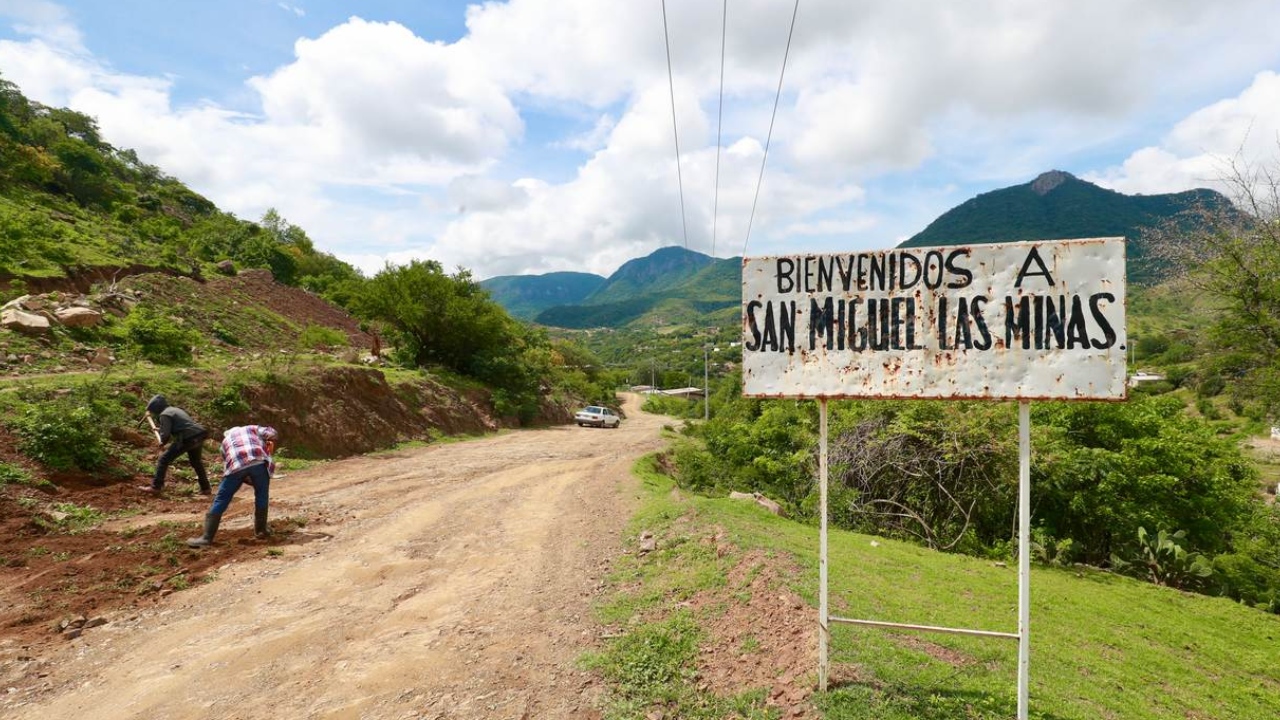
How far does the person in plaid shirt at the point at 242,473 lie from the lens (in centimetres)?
732

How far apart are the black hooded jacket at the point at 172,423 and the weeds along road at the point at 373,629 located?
1425 millimetres

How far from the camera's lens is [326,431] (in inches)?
620

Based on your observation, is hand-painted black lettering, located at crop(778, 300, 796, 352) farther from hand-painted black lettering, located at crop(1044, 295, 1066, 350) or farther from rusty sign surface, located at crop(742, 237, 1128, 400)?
hand-painted black lettering, located at crop(1044, 295, 1066, 350)

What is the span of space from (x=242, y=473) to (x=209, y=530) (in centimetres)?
80

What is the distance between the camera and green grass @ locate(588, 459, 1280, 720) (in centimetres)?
422

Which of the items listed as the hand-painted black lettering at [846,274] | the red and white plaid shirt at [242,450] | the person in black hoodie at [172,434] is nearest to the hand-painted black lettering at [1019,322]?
the hand-painted black lettering at [846,274]

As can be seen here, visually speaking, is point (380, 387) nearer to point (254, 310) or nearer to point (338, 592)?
point (254, 310)

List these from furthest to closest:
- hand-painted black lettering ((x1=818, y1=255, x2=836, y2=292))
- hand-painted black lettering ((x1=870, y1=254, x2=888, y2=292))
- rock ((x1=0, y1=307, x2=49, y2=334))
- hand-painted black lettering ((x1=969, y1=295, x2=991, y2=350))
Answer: rock ((x1=0, y1=307, x2=49, y2=334)) < hand-painted black lettering ((x1=818, y1=255, x2=836, y2=292)) < hand-painted black lettering ((x1=870, y1=254, x2=888, y2=292)) < hand-painted black lettering ((x1=969, y1=295, x2=991, y2=350))

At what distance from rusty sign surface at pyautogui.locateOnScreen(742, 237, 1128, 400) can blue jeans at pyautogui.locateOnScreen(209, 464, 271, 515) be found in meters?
6.90

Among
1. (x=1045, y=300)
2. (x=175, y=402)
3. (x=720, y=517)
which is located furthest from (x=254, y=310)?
(x=1045, y=300)

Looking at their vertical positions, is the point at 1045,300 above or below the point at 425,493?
above

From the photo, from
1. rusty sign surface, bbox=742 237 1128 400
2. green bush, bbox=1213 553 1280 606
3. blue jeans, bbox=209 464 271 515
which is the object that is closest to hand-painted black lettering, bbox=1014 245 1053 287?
rusty sign surface, bbox=742 237 1128 400

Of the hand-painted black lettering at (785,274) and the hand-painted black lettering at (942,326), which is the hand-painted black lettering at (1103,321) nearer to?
the hand-painted black lettering at (942,326)

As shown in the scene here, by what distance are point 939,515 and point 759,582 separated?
6.93 meters
